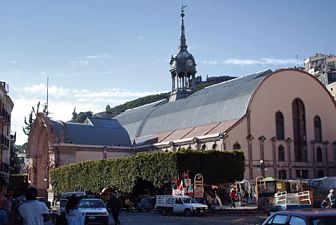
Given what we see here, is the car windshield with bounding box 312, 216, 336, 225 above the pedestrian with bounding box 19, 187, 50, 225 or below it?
below

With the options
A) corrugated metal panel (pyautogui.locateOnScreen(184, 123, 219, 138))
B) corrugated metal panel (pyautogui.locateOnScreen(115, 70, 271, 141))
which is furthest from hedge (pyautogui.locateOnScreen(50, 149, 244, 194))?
corrugated metal panel (pyautogui.locateOnScreen(184, 123, 219, 138))

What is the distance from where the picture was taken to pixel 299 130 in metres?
67.2

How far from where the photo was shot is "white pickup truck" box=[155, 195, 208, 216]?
36594 mm

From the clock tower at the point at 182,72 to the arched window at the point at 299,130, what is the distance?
91.3ft

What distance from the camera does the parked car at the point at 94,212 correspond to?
2591cm

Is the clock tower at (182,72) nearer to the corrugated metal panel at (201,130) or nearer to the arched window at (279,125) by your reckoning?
the corrugated metal panel at (201,130)

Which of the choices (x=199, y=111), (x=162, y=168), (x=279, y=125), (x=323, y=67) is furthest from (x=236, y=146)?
(x=323, y=67)

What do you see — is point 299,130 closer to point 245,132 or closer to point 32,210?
point 245,132

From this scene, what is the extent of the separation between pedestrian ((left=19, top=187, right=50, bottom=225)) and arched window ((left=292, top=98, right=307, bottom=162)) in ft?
191

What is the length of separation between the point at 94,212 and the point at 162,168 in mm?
22939

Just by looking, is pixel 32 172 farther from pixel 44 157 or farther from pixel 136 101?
pixel 136 101

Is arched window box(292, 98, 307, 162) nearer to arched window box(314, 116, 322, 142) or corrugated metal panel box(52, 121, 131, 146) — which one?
arched window box(314, 116, 322, 142)

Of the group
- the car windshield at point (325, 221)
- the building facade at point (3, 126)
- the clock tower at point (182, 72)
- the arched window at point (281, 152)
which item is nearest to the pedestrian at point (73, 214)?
the car windshield at point (325, 221)

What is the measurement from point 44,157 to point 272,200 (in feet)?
156
